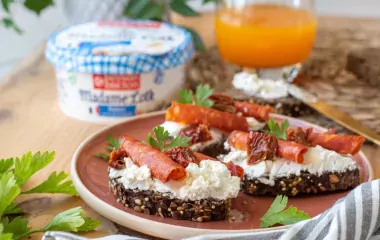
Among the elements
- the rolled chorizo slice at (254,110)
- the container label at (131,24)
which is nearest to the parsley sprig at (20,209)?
the rolled chorizo slice at (254,110)

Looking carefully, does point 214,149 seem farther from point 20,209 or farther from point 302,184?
point 20,209

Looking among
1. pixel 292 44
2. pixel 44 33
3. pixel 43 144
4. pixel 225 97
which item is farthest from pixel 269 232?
pixel 44 33

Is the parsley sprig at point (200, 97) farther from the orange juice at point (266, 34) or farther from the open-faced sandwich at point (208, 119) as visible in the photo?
the orange juice at point (266, 34)

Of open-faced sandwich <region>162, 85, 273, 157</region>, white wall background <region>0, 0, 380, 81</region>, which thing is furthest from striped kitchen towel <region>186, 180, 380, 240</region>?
white wall background <region>0, 0, 380, 81</region>

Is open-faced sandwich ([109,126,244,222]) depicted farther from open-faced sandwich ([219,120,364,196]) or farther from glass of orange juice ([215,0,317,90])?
glass of orange juice ([215,0,317,90])

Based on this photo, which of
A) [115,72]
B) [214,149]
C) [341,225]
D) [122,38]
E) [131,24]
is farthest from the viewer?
[131,24]

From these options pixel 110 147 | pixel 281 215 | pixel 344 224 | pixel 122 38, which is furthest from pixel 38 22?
pixel 344 224

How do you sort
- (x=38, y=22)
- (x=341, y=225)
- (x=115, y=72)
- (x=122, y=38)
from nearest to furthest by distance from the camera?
(x=341, y=225)
(x=115, y=72)
(x=122, y=38)
(x=38, y=22)

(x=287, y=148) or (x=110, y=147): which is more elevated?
(x=287, y=148)
